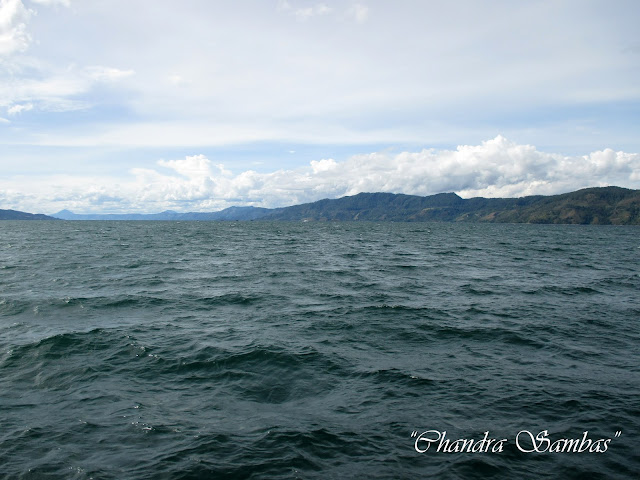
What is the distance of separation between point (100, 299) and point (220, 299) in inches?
Answer: 368

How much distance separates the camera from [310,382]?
16.4 m

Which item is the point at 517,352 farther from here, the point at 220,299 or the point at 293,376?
the point at 220,299

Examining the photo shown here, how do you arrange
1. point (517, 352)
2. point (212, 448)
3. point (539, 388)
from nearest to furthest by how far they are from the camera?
point (212, 448), point (539, 388), point (517, 352)

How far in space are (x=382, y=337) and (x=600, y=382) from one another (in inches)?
400

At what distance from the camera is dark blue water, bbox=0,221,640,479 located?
36.8 ft

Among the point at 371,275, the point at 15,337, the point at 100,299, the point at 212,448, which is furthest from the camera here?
the point at 371,275

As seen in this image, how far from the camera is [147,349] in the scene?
1967 centimetres

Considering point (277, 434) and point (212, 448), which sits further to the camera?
point (277, 434)

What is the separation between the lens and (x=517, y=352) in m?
19.6

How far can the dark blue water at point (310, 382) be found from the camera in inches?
442

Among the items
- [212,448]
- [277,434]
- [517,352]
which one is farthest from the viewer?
[517,352]

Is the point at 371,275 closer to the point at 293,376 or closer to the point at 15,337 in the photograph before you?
the point at 293,376

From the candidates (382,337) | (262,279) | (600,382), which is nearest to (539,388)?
(600,382)

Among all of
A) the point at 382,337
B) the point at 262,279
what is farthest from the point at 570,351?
the point at 262,279
